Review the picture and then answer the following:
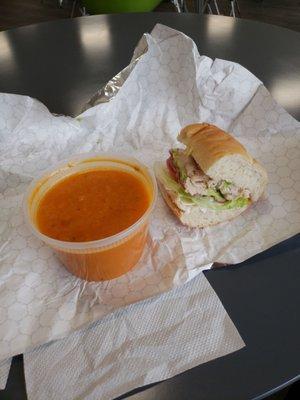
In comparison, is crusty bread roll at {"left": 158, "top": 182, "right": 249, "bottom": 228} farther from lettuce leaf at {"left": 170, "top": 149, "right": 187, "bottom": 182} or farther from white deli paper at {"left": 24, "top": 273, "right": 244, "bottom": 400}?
white deli paper at {"left": 24, "top": 273, "right": 244, "bottom": 400}

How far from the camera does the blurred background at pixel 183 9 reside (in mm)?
4574

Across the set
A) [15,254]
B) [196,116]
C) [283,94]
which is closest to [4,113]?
[15,254]

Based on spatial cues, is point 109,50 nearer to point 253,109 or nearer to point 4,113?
point 4,113

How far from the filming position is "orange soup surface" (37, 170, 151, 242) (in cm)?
105

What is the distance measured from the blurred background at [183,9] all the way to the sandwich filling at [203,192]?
3.74m

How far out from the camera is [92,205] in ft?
3.63

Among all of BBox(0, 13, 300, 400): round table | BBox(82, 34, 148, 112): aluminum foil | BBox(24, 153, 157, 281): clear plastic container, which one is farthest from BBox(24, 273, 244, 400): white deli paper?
BBox(82, 34, 148, 112): aluminum foil

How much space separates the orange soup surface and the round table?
311 mm

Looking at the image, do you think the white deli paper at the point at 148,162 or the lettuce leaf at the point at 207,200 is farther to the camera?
the lettuce leaf at the point at 207,200

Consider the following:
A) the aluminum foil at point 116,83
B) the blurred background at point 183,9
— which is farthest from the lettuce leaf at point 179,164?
the blurred background at point 183,9

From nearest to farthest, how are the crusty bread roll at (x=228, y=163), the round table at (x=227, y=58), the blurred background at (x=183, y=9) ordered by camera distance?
the round table at (x=227, y=58) < the crusty bread roll at (x=228, y=163) < the blurred background at (x=183, y=9)

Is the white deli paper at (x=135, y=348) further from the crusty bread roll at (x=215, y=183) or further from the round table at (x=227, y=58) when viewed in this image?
the crusty bread roll at (x=215, y=183)

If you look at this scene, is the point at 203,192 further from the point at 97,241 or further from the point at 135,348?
the point at 135,348

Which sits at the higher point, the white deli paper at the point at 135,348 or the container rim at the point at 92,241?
the container rim at the point at 92,241
